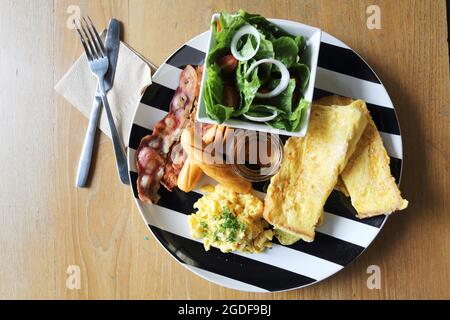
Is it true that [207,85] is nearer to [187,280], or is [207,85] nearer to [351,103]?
[351,103]

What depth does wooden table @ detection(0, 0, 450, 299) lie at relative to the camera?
194cm

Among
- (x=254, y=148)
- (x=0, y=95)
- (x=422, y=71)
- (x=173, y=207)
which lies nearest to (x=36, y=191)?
(x=0, y=95)

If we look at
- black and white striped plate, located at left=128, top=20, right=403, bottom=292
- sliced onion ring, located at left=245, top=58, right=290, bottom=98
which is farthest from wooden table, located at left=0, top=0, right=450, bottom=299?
sliced onion ring, located at left=245, top=58, right=290, bottom=98

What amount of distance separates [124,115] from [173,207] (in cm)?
48

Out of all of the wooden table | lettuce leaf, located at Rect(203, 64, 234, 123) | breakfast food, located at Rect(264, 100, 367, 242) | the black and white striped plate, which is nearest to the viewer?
lettuce leaf, located at Rect(203, 64, 234, 123)

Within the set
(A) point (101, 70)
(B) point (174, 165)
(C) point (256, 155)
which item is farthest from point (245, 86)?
(A) point (101, 70)

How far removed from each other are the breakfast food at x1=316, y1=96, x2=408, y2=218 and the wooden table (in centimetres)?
23

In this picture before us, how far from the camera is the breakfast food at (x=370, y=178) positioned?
1.74m

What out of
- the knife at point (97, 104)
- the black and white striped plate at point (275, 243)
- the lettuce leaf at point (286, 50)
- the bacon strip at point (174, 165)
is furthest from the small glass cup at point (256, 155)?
the knife at point (97, 104)

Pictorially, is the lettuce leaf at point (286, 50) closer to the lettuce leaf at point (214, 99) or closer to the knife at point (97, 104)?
the lettuce leaf at point (214, 99)

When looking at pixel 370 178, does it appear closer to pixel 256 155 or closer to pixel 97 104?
pixel 256 155

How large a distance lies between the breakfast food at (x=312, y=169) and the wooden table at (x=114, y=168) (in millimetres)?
372

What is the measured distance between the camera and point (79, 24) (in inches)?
81.4

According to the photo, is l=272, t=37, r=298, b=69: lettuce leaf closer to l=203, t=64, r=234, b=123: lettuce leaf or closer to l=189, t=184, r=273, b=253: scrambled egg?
l=203, t=64, r=234, b=123: lettuce leaf
